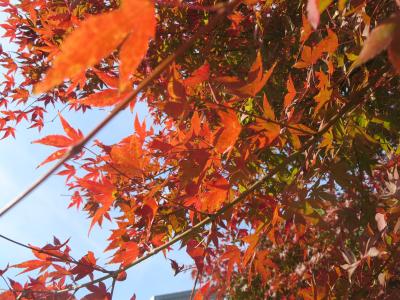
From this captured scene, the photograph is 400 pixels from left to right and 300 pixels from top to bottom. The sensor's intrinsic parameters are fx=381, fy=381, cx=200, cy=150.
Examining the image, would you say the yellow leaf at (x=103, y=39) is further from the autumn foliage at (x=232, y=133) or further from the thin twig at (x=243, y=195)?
the thin twig at (x=243, y=195)

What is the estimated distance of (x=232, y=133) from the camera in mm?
861

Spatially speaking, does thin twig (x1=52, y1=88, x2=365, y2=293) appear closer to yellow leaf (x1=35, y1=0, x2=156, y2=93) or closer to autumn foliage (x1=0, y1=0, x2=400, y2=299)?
autumn foliage (x1=0, y1=0, x2=400, y2=299)

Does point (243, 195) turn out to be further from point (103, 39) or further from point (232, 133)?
point (103, 39)

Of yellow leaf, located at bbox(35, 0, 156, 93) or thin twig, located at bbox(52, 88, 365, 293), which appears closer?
yellow leaf, located at bbox(35, 0, 156, 93)

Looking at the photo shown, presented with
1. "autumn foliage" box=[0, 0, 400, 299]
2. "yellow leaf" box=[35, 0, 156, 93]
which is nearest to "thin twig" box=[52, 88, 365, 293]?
"autumn foliage" box=[0, 0, 400, 299]

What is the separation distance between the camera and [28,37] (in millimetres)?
2467

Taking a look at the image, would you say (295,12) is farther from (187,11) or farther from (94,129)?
(94,129)

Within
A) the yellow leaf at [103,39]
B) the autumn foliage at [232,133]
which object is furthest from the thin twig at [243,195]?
the yellow leaf at [103,39]

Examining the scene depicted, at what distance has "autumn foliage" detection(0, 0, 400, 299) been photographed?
1.30 ft

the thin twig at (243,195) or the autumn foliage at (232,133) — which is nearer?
the autumn foliage at (232,133)

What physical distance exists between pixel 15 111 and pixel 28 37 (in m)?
0.54

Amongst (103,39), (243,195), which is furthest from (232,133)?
(103,39)

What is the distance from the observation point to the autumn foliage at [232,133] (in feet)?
1.30

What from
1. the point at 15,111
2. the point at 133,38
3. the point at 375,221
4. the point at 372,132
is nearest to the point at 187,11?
the point at 372,132
